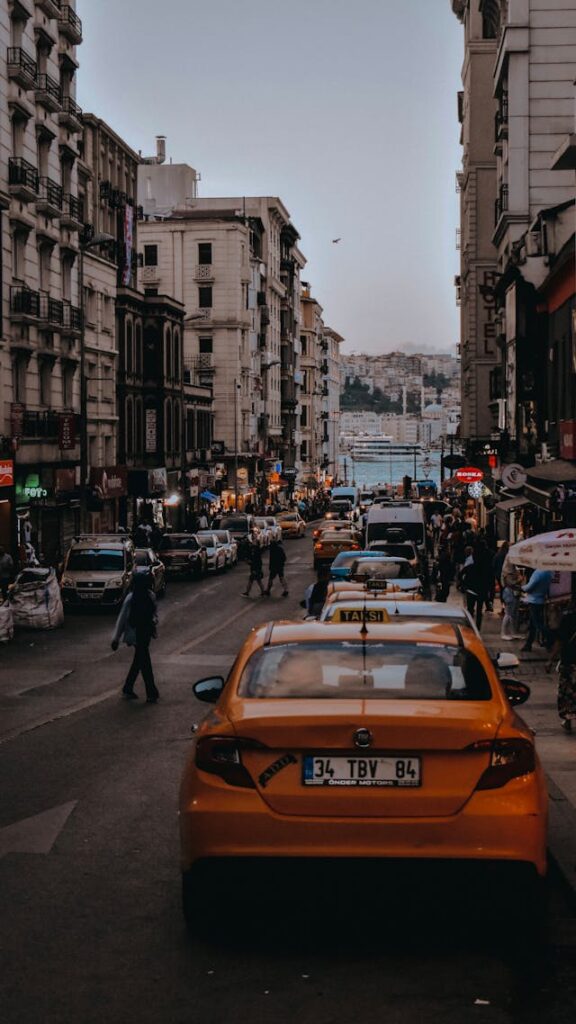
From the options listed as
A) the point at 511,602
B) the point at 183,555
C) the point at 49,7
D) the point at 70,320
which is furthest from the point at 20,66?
the point at 511,602

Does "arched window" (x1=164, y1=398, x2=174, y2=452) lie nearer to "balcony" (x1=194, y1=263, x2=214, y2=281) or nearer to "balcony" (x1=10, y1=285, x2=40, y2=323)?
"balcony" (x1=194, y1=263, x2=214, y2=281)

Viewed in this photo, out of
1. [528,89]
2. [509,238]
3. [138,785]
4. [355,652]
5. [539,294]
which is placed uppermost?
[528,89]

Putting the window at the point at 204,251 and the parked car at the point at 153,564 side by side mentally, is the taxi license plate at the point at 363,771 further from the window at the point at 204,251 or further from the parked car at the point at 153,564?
the window at the point at 204,251

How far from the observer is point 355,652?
290 inches

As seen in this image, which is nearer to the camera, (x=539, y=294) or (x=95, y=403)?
(x=539, y=294)

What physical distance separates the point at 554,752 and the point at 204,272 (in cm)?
8009

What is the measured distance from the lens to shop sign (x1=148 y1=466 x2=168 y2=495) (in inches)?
2488

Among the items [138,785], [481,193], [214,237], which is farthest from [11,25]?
[214,237]

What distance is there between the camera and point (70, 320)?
49094mm

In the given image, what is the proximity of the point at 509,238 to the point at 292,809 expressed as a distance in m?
41.5

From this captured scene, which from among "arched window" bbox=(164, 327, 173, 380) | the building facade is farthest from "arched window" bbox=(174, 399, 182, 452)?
the building facade

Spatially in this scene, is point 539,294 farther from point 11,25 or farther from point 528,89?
point 11,25

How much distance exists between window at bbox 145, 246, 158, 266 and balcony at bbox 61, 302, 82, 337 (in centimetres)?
4134

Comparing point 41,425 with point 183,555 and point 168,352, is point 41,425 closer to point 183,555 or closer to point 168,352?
point 183,555
